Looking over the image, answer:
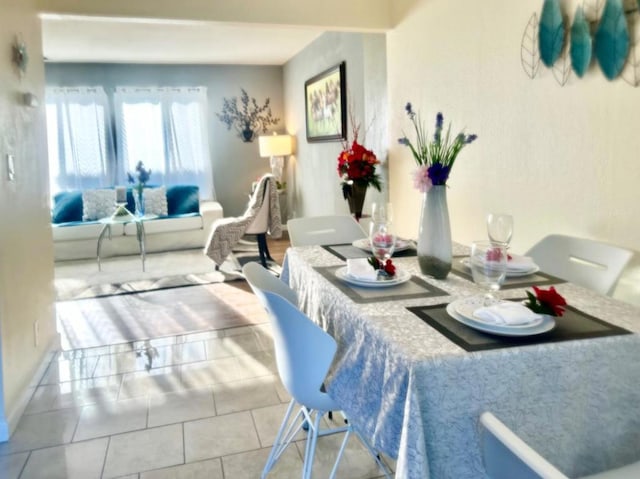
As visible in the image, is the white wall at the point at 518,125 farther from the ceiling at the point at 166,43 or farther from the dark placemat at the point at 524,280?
the ceiling at the point at 166,43

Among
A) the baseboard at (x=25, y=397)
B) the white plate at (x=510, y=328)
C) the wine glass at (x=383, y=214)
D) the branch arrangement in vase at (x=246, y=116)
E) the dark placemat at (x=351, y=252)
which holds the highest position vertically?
the branch arrangement in vase at (x=246, y=116)

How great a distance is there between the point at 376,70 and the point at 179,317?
8.20ft

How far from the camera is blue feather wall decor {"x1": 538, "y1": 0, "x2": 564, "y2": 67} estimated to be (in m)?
2.19

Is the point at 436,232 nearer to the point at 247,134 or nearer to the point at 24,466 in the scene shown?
the point at 24,466

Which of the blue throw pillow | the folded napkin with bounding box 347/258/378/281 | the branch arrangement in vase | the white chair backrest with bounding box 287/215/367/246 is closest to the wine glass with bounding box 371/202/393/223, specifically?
the folded napkin with bounding box 347/258/378/281

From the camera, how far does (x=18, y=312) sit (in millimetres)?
2535

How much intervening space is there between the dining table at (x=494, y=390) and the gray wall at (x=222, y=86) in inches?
255

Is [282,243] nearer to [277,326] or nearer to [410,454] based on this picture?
[277,326]

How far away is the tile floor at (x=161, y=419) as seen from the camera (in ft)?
6.64

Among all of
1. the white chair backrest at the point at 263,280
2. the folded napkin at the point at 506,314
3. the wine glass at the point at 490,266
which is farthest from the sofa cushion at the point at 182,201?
the folded napkin at the point at 506,314

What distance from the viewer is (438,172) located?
165 cm

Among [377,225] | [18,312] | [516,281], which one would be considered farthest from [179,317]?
[516,281]

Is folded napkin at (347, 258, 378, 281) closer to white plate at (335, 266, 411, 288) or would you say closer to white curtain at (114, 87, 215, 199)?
white plate at (335, 266, 411, 288)

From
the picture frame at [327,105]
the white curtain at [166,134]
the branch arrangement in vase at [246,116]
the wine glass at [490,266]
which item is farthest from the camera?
the branch arrangement in vase at [246,116]
